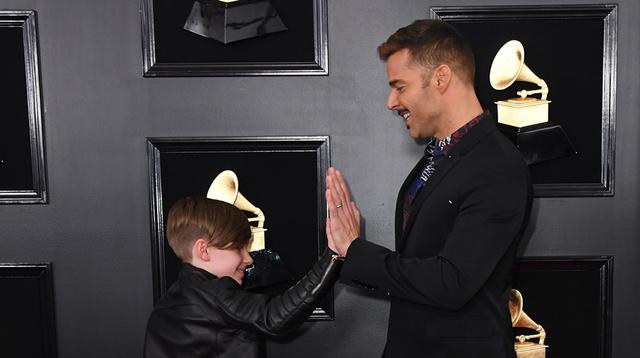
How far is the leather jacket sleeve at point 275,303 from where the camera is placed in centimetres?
193

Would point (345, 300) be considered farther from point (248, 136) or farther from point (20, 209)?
point (20, 209)

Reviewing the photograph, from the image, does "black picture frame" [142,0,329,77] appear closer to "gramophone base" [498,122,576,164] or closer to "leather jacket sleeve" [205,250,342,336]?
"gramophone base" [498,122,576,164]

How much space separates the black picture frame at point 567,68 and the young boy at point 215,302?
1234 mm

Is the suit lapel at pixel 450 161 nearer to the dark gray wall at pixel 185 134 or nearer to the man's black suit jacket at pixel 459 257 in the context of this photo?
the man's black suit jacket at pixel 459 257

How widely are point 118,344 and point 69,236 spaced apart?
0.51m

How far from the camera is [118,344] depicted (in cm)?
292

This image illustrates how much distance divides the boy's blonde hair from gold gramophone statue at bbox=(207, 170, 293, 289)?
674 mm

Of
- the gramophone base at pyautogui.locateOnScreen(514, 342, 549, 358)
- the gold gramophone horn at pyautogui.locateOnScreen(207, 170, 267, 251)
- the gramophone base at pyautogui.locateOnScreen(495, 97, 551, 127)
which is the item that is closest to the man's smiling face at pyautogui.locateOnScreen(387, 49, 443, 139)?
the gramophone base at pyautogui.locateOnScreen(495, 97, 551, 127)

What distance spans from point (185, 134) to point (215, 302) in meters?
1.04

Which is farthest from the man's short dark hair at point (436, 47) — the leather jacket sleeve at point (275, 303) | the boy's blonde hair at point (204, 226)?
the boy's blonde hair at point (204, 226)

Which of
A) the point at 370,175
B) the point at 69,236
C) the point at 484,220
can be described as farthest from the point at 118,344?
the point at 484,220

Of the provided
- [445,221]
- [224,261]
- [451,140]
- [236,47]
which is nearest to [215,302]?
[224,261]

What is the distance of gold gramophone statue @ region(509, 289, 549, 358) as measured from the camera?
9.35 feet

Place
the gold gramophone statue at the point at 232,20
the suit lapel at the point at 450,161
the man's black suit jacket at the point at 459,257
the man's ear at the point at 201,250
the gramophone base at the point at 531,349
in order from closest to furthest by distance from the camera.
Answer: the man's black suit jacket at the point at 459,257
the suit lapel at the point at 450,161
the man's ear at the point at 201,250
the gold gramophone statue at the point at 232,20
the gramophone base at the point at 531,349
